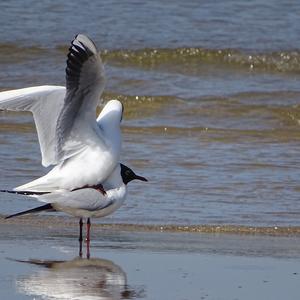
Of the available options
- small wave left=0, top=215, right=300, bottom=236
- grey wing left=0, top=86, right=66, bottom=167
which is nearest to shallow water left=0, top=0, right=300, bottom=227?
small wave left=0, top=215, right=300, bottom=236

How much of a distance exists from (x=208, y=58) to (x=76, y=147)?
24.8ft

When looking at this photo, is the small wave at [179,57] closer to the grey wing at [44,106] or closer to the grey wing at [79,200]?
the grey wing at [44,106]

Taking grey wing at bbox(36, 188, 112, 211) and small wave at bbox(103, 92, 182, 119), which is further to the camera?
small wave at bbox(103, 92, 182, 119)

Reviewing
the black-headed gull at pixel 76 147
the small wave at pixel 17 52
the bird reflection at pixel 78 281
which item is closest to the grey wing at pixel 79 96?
the black-headed gull at pixel 76 147

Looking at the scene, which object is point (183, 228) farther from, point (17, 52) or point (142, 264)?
point (17, 52)

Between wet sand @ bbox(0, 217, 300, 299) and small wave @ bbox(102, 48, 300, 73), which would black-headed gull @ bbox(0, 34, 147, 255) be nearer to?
wet sand @ bbox(0, 217, 300, 299)

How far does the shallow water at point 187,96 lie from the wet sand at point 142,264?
0.46 m

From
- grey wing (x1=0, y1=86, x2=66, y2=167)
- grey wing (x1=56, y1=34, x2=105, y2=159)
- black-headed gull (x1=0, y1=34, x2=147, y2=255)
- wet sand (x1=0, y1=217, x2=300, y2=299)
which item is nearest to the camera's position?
wet sand (x1=0, y1=217, x2=300, y2=299)

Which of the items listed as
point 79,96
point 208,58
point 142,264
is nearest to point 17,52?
point 208,58

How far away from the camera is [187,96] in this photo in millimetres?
12500

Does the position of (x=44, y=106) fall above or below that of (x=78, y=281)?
above

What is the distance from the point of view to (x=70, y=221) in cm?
749

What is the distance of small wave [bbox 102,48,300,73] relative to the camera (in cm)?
1412

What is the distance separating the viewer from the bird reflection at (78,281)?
17.7 feet
